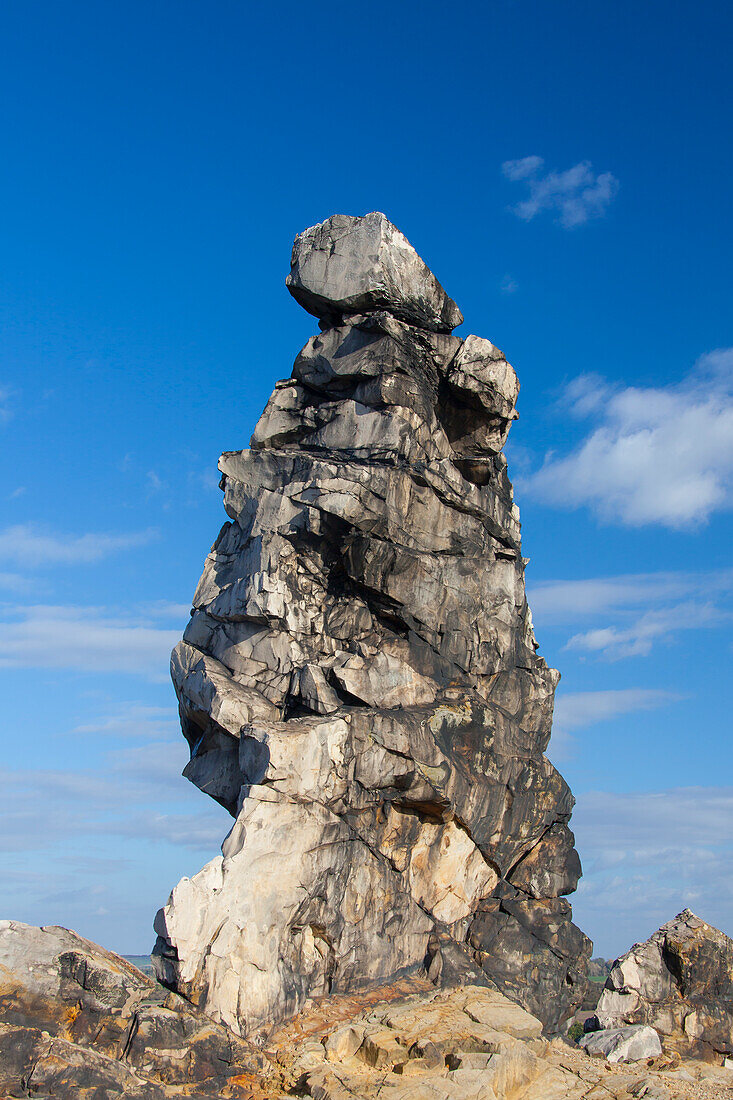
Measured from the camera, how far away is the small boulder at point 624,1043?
28.0m

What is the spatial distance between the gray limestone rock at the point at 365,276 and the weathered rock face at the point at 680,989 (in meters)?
23.1

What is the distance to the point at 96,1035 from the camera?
75.9ft

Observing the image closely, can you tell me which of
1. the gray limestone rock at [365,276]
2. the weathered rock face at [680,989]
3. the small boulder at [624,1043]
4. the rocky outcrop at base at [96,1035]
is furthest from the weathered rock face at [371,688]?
the small boulder at [624,1043]

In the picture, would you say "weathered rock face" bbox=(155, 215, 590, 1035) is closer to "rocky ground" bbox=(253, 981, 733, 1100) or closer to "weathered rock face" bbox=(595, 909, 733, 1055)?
"rocky ground" bbox=(253, 981, 733, 1100)

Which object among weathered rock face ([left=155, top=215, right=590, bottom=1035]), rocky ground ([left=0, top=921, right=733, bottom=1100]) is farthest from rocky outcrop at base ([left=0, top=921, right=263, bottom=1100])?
weathered rock face ([left=155, top=215, right=590, bottom=1035])

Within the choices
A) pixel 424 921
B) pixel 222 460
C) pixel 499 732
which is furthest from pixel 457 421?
pixel 424 921

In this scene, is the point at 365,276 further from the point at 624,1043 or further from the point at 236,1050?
the point at 624,1043

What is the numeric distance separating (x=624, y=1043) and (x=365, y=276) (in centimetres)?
2667

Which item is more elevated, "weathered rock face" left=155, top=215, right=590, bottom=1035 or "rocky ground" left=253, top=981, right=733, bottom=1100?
"weathered rock face" left=155, top=215, right=590, bottom=1035

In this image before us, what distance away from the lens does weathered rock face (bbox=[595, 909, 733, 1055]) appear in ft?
99.1

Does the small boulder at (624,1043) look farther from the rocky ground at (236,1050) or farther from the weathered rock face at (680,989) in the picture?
the rocky ground at (236,1050)

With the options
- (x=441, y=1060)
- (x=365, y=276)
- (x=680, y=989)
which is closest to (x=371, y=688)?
(x=441, y=1060)

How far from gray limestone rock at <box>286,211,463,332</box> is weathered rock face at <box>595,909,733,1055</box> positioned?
23.1 m

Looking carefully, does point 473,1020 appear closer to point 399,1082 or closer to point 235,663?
point 399,1082
